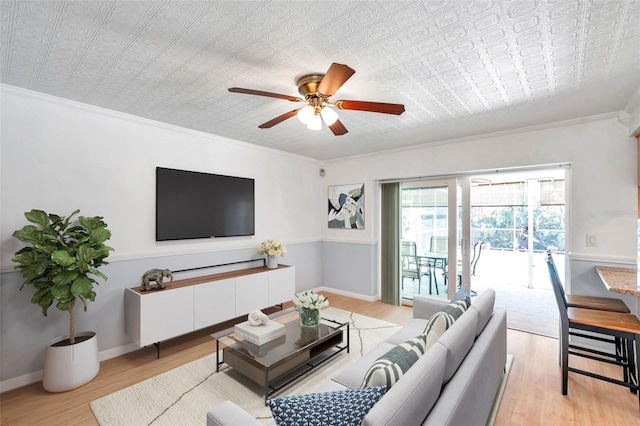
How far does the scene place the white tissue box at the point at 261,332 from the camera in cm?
237

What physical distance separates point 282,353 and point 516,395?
190cm

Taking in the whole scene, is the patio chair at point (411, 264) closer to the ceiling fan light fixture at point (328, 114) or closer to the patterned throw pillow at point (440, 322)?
the patterned throw pillow at point (440, 322)

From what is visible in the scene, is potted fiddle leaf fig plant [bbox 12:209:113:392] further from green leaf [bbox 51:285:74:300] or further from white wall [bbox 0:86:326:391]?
white wall [bbox 0:86:326:391]

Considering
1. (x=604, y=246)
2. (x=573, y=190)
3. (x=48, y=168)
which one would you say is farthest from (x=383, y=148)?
(x=48, y=168)

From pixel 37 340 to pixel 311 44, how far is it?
328cm

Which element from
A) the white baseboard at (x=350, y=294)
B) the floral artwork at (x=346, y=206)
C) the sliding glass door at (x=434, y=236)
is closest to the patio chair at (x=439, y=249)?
the sliding glass door at (x=434, y=236)

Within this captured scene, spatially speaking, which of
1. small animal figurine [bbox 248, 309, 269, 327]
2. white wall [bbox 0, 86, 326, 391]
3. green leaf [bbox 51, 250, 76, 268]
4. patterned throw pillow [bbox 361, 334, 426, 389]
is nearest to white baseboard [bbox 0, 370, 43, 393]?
white wall [bbox 0, 86, 326, 391]

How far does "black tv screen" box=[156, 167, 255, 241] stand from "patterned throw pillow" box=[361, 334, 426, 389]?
9.15ft

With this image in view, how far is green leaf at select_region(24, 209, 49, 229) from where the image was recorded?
2.25 m

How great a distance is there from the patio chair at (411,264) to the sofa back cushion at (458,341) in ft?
9.18

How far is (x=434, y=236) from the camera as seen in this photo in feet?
14.3

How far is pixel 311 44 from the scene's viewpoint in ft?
5.70

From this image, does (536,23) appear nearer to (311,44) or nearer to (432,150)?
(311,44)

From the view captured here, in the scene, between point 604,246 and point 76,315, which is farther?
point 604,246
